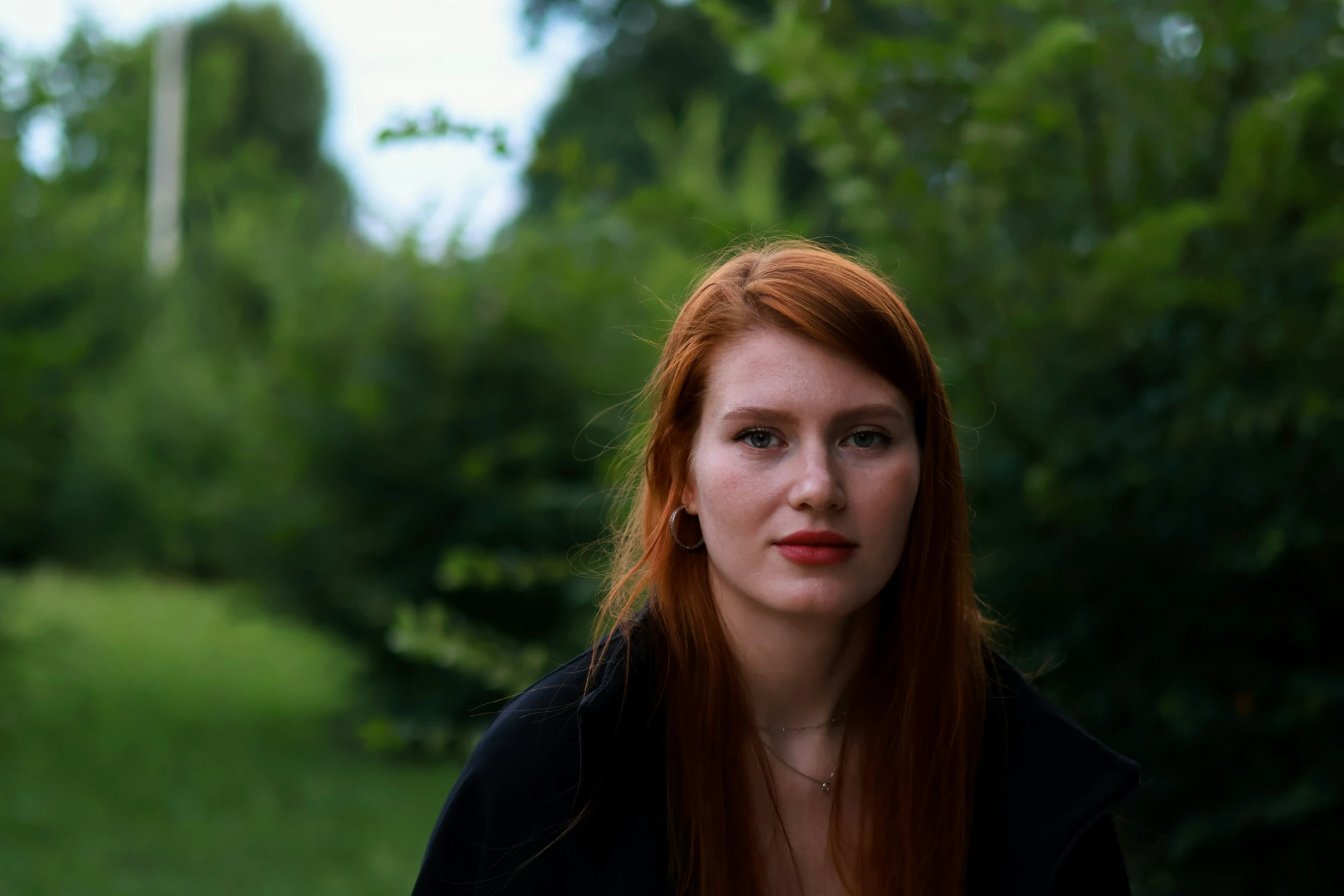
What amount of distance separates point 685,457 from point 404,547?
219 inches

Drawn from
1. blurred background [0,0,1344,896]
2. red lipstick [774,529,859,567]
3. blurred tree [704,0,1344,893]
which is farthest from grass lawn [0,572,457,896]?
red lipstick [774,529,859,567]

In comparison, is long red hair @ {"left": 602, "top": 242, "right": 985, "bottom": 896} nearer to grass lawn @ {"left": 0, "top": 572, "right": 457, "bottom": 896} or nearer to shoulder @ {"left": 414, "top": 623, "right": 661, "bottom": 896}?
shoulder @ {"left": 414, "top": 623, "right": 661, "bottom": 896}

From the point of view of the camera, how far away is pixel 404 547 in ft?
23.7

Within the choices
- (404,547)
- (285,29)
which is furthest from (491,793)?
(285,29)

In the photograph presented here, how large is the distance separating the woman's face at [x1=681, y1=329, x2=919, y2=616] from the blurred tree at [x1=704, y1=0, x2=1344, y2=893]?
1225mm

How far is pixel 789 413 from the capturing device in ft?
5.60

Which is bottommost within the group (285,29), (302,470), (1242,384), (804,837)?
(804,837)

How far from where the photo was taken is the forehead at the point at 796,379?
170 cm

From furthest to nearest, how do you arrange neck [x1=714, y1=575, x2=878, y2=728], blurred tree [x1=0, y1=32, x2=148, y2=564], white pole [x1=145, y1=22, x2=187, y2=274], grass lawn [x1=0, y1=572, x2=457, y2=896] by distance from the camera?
white pole [x1=145, y1=22, x2=187, y2=274] < blurred tree [x1=0, y1=32, x2=148, y2=564] < grass lawn [x1=0, y1=572, x2=457, y2=896] < neck [x1=714, y1=575, x2=878, y2=728]

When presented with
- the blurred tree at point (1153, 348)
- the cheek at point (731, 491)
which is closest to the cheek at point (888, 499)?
the cheek at point (731, 491)

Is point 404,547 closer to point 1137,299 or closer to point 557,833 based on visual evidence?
point 1137,299

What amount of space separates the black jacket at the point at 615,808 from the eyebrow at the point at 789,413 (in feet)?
1.21

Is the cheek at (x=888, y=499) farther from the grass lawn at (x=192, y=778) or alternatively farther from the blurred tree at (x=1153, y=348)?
the grass lawn at (x=192, y=778)

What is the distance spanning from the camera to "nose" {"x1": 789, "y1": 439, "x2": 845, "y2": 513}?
65.9 inches
